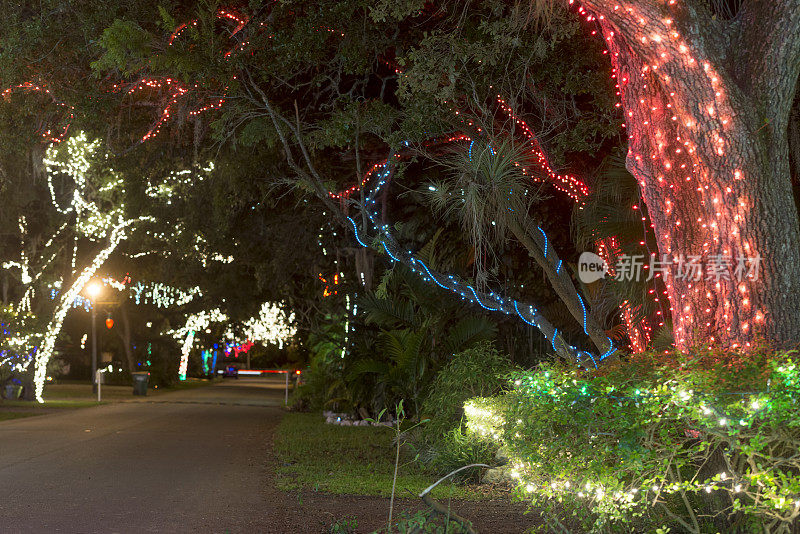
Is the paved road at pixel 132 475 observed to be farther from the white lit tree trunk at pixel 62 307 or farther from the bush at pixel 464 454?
the white lit tree trunk at pixel 62 307

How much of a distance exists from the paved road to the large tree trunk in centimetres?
421

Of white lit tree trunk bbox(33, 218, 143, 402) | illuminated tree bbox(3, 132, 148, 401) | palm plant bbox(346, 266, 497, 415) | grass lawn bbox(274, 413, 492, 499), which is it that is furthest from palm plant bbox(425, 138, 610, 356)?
white lit tree trunk bbox(33, 218, 143, 402)

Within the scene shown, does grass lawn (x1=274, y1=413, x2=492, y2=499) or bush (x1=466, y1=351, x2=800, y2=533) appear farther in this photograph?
grass lawn (x1=274, y1=413, x2=492, y2=499)

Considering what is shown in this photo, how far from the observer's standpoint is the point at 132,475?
10711 millimetres

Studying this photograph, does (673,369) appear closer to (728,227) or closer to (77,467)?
(728,227)

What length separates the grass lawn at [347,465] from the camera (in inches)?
392

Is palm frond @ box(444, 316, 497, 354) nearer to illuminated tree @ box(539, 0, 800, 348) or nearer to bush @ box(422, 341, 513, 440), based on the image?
bush @ box(422, 341, 513, 440)

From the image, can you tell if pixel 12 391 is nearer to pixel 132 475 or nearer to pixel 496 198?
pixel 132 475

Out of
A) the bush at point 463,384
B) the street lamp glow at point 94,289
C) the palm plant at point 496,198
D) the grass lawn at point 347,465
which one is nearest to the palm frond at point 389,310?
the grass lawn at point 347,465

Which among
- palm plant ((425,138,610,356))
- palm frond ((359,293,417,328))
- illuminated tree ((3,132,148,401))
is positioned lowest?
palm frond ((359,293,417,328))

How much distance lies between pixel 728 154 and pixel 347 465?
753 centimetres

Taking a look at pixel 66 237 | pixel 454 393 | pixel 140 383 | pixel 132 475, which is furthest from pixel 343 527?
pixel 140 383

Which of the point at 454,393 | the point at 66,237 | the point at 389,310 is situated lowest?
the point at 454,393

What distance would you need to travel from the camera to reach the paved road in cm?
777
